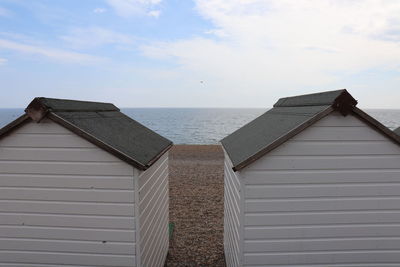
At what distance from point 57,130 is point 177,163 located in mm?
17022

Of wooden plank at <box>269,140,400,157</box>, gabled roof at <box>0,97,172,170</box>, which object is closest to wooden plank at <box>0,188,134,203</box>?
gabled roof at <box>0,97,172,170</box>

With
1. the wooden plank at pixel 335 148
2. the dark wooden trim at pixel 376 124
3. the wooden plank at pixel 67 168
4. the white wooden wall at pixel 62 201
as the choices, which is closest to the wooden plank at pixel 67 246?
the white wooden wall at pixel 62 201

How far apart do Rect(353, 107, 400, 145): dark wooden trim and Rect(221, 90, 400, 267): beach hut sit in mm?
15

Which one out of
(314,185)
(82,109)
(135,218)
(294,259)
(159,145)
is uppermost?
(82,109)

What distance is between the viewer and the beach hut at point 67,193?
5.04 metres

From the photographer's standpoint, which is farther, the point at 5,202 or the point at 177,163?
the point at 177,163

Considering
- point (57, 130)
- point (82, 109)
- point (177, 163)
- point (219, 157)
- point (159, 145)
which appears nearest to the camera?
point (57, 130)

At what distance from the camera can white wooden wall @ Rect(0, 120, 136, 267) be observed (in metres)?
5.08

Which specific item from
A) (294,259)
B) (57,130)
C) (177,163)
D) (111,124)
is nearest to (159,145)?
(111,124)

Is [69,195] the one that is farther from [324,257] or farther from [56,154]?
[324,257]

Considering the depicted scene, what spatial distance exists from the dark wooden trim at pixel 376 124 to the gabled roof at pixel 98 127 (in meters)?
3.54

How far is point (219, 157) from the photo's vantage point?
82.0ft

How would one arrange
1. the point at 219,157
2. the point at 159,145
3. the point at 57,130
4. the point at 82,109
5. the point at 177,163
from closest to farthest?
the point at 57,130, the point at 82,109, the point at 159,145, the point at 177,163, the point at 219,157

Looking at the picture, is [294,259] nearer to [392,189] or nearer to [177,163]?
[392,189]
